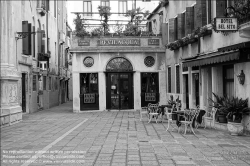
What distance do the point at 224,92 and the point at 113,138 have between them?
5.22m

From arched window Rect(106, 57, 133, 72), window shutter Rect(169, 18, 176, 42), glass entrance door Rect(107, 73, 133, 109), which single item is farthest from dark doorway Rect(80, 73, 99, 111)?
window shutter Rect(169, 18, 176, 42)

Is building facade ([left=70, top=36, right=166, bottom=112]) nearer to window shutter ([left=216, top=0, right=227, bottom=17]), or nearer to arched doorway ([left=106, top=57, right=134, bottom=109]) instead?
arched doorway ([left=106, top=57, right=134, bottom=109])

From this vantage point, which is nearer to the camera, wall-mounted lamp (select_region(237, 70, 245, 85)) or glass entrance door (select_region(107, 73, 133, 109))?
wall-mounted lamp (select_region(237, 70, 245, 85))

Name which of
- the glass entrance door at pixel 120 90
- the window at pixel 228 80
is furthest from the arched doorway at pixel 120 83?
the window at pixel 228 80

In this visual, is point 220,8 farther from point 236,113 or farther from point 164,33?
point 164,33

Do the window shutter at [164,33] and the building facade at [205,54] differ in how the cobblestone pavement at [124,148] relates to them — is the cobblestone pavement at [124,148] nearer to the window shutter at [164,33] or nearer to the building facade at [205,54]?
the building facade at [205,54]

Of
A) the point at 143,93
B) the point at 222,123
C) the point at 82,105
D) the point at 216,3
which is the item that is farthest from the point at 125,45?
the point at 222,123

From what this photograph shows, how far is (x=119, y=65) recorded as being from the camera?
21.0m

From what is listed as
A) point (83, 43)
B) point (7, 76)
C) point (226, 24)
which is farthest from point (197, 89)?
point (83, 43)

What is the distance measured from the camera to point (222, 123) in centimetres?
1091

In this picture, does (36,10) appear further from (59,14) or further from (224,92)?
(224,92)

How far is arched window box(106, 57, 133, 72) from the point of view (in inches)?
822

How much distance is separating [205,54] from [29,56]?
1158 cm

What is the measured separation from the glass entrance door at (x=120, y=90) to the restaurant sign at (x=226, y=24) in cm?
1213
